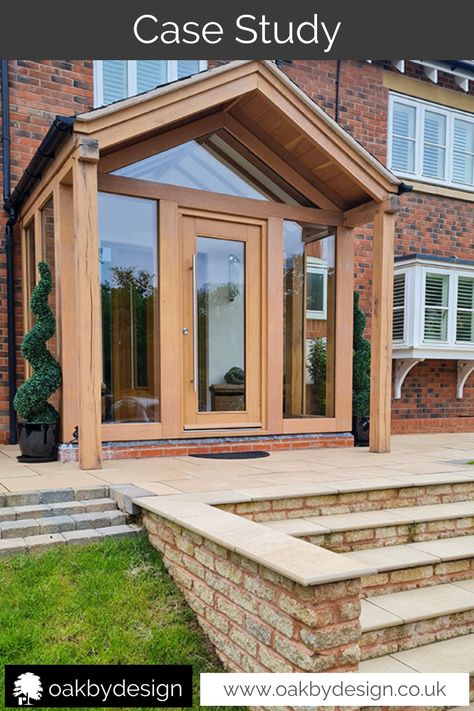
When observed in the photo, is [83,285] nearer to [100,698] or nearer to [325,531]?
[325,531]

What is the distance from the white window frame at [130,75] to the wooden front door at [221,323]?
2327 mm

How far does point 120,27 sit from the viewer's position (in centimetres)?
416

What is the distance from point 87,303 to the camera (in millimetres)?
4219

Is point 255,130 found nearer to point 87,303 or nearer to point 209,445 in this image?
point 87,303

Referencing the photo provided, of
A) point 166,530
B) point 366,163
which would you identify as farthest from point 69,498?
point 366,163

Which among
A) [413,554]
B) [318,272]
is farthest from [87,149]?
[413,554]

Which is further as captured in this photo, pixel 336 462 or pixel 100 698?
pixel 336 462

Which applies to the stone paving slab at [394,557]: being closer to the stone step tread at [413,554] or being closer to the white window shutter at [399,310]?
the stone step tread at [413,554]

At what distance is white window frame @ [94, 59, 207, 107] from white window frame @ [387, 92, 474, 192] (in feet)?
10.5

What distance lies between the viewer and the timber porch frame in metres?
4.24

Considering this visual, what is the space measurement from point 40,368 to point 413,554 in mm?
3429

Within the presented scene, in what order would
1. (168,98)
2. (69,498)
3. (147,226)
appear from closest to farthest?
1. (69,498)
2. (168,98)
3. (147,226)

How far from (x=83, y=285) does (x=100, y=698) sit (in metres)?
2.96

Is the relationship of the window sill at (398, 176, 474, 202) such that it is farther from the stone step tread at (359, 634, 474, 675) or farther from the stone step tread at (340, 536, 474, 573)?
the stone step tread at (359, 634, 474, 675)
